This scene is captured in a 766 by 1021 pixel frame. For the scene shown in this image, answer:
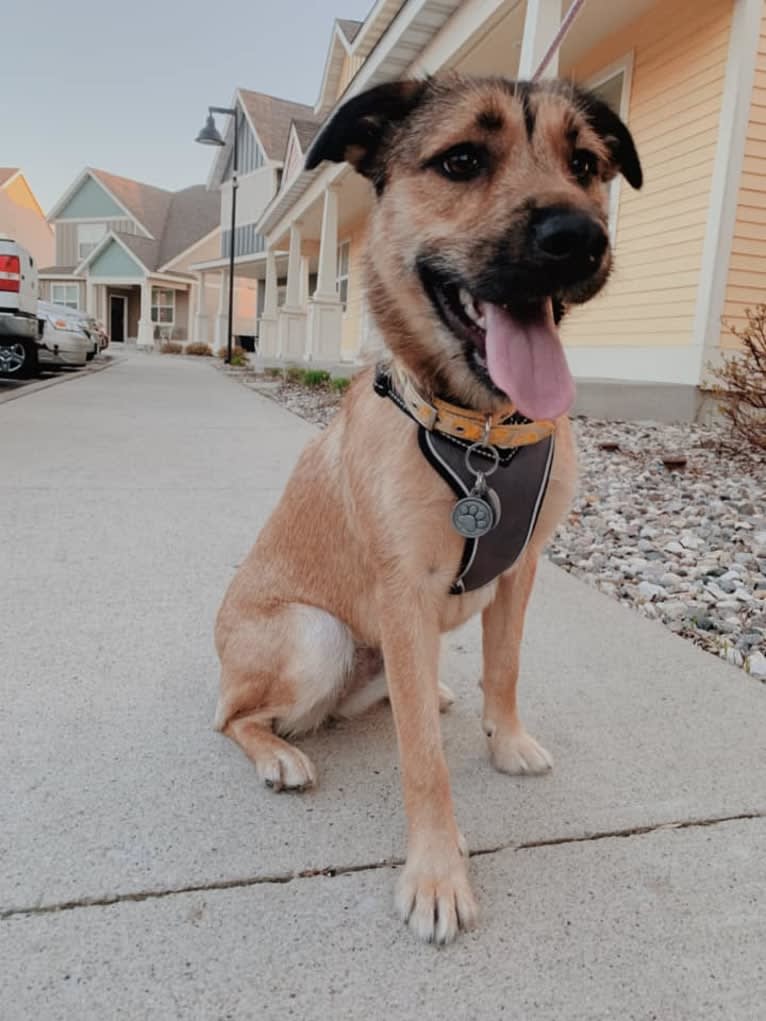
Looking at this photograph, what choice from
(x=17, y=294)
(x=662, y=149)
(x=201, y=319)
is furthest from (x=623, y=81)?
(x=201, y=319)

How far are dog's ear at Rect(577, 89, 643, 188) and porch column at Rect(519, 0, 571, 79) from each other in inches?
207

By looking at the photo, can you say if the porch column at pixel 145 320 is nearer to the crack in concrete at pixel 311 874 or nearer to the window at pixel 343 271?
the window at pixel 343 271

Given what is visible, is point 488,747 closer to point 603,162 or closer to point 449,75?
point 603,162

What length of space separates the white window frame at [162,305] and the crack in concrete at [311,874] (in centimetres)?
4299

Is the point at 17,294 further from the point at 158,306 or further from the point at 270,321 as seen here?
the point at 158,306

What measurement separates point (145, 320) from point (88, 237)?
37.5 ft

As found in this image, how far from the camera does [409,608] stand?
1.65m

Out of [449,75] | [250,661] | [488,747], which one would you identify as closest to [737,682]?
[488,747]

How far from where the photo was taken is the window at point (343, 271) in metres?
19.4

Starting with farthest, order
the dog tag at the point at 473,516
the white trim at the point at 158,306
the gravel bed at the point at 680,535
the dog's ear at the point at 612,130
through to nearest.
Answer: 1. the white trim at the point at 158,306
2. the gravel bed at the point at 680,535
3. the dog's ear at the point at 612,130
4. the dog tag at the point at 473,516

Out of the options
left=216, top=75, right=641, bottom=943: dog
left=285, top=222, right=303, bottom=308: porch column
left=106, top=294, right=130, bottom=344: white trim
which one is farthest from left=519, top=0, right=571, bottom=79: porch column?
left=106, top=294, right=130, bottom=344: white trim

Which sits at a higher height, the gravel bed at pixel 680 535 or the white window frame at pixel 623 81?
the white window frame at pixel 623 81

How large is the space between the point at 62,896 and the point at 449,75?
2.20m

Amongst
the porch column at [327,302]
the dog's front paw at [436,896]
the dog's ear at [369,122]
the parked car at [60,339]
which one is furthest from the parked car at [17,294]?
the dog's front paw at [436,896]
